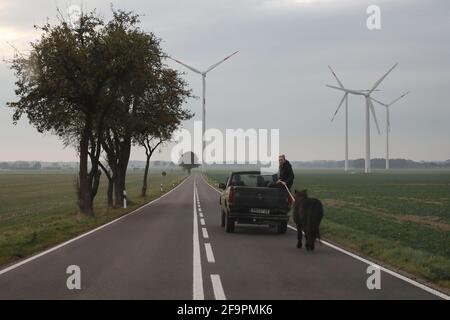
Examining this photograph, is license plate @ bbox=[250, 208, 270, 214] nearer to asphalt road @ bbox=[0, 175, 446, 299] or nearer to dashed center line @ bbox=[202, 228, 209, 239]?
asphalt road @ bbox=[0, 175, 446, 299]

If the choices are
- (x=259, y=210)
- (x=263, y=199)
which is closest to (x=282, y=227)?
(x=259, y=210)

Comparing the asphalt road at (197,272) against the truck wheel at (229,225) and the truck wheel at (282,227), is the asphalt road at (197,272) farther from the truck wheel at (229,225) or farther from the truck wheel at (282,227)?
the truck wheel at (282,227)

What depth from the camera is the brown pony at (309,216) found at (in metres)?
11.6

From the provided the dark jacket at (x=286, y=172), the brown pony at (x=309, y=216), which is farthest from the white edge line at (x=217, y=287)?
the dark jacket at (x=286, y=172)

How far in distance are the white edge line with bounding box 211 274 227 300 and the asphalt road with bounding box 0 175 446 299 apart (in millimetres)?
15

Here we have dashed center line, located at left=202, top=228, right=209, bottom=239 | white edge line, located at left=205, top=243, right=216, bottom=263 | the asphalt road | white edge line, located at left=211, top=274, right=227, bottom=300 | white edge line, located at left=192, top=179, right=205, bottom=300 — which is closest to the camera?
white edge line, located at left=211, top=274, right=227, bottom=300

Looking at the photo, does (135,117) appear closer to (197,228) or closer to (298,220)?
(197,228)

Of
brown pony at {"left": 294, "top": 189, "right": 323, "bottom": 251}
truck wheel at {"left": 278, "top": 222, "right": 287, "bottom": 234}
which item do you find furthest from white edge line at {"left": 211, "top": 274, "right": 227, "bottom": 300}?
truck wheel at {"left": 278, "top": 222, "right": 287, "bottom": 234}

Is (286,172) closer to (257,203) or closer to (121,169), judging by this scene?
(257,203)

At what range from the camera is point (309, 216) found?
11578 mm

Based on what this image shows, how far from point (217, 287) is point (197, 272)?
1.38 meters

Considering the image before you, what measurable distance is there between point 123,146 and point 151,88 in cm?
535

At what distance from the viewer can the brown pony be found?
11.6 meters
